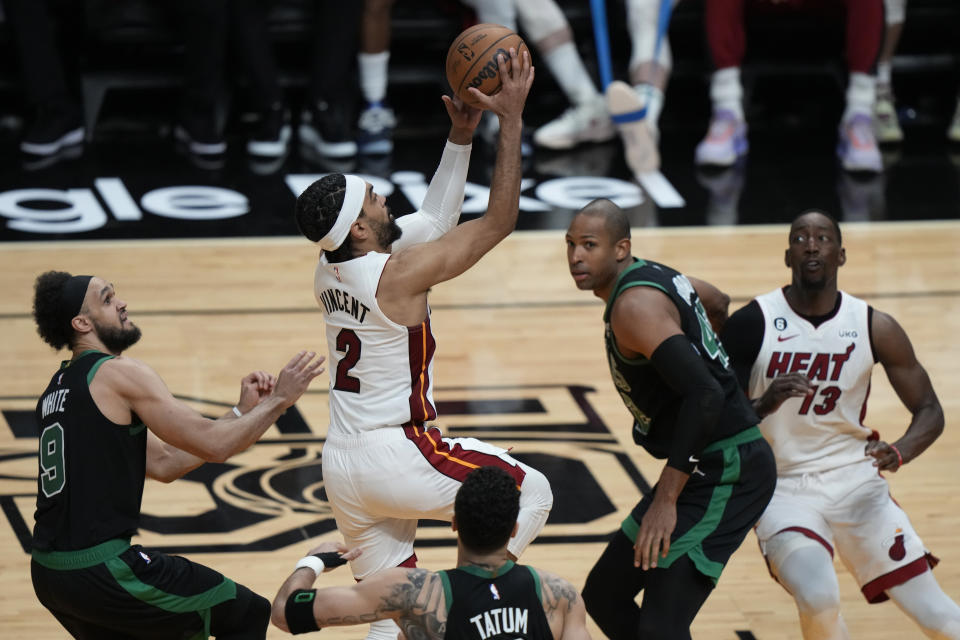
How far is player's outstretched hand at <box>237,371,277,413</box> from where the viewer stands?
4.21 metres

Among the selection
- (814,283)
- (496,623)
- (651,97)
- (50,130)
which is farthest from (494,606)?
(50,130)

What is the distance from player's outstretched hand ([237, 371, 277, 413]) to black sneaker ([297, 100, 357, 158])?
19.1 feet

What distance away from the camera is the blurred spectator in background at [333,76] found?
982 cm

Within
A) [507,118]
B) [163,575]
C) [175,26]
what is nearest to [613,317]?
[507,118]

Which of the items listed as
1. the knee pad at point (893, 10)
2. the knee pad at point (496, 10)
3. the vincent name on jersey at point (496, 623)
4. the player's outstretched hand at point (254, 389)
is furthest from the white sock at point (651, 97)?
the vincent name on jersey at point (496, 623)

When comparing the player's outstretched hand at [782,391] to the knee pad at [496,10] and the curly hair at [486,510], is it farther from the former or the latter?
the knee pad at [496,10]

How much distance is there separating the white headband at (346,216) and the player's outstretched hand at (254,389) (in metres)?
0.43

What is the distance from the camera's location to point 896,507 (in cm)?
471

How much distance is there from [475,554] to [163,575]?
110 cm

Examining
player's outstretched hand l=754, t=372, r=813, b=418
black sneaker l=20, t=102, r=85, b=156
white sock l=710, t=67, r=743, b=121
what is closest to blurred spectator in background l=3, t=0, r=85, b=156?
black sneaker l=20, t=102, r=85, b=156

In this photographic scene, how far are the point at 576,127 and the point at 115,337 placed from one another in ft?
21.7

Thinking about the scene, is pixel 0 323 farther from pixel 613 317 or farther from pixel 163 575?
pixel 613 317

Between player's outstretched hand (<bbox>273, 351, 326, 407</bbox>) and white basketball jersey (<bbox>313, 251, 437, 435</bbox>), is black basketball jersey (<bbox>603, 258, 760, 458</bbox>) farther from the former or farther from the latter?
player's outstretched hand (<bbox>273, 351, 326, 407</bbox>)

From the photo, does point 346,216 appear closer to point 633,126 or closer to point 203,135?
point 633,126
